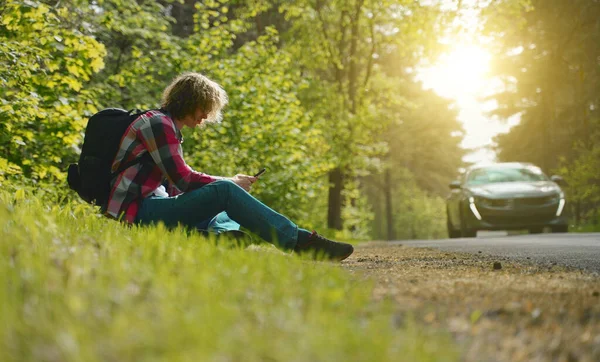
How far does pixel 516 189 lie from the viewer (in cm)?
1366

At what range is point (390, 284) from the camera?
358 cm

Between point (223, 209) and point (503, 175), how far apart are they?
34.5 feet

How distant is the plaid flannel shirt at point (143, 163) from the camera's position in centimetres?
509

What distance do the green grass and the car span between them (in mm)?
10646

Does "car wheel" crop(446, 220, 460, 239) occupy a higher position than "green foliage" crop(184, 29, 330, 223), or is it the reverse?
"green foliage" crop(184, 29, 330, 223)

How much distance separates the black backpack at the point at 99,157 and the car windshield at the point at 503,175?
34.1 ft

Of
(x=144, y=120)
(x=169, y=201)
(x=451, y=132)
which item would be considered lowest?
(x=169, y=201)

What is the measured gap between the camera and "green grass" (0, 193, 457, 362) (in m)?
1.82

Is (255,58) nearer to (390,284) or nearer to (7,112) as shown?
(7,112)

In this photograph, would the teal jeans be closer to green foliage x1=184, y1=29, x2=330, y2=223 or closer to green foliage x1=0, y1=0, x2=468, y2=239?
green foliage x1=0, y1=0, x2=468, y2=239

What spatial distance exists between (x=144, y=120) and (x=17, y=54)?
2.16 m

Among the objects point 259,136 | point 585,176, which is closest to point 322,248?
point 259,136

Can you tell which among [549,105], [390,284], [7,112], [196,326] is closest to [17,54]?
[7,112]

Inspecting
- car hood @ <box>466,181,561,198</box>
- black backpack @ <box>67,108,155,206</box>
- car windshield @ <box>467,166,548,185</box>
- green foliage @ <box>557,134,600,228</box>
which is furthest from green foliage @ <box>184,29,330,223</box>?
green foliage @ <box>557,134,600,228</box>
